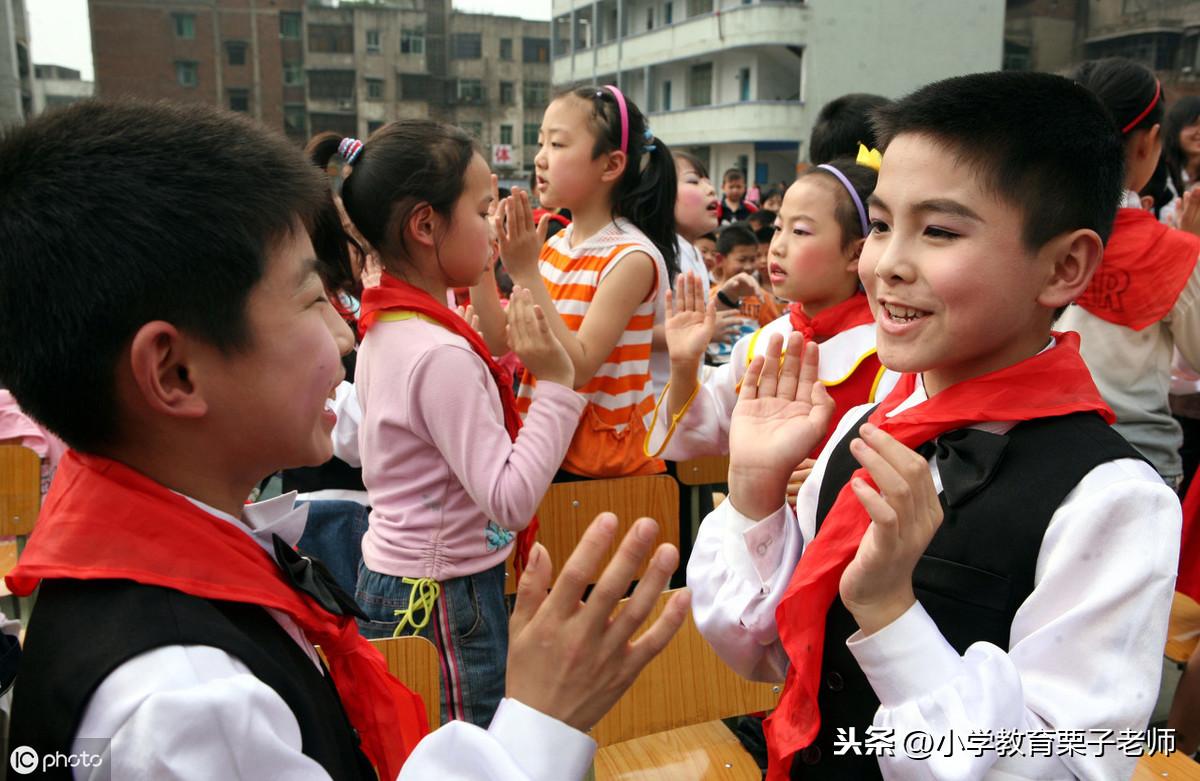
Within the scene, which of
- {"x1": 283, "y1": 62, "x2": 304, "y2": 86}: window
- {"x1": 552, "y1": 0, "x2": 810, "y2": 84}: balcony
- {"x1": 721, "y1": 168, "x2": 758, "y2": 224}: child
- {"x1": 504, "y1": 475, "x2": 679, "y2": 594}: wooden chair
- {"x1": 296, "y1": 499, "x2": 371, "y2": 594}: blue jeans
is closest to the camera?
{"x1": 296, "y1": 499, "x2": 371, "y2": 594}: blue jeans

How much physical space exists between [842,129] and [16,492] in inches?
97.3

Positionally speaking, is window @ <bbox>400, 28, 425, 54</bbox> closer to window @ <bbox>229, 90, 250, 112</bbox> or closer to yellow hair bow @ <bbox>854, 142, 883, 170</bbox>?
window @ <bbox>229, 90, 250, 112</bbox>

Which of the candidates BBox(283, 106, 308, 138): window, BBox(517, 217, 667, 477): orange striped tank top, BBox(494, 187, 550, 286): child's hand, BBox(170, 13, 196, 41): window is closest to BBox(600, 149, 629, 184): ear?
BBox(517, 217, 667, 477): orange striped tank top

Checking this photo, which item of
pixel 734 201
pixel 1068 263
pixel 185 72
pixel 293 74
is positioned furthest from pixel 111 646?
pixel 185 72

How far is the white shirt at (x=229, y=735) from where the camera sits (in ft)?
2.17

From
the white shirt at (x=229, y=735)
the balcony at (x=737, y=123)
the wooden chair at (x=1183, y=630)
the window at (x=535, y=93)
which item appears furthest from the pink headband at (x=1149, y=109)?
the window at (x=535, y=93)

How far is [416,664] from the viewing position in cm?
146

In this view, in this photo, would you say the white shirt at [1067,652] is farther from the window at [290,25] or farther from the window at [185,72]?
the window at [185,72]

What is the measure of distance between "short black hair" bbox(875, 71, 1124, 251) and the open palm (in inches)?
14.1

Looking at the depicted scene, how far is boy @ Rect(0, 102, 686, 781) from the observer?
0.70 metres

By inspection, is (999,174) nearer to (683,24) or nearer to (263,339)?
(263,339)

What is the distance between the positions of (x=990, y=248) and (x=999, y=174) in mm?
89

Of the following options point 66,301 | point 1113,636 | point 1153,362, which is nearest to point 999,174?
point 1113,636

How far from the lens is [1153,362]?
2.32 meters
